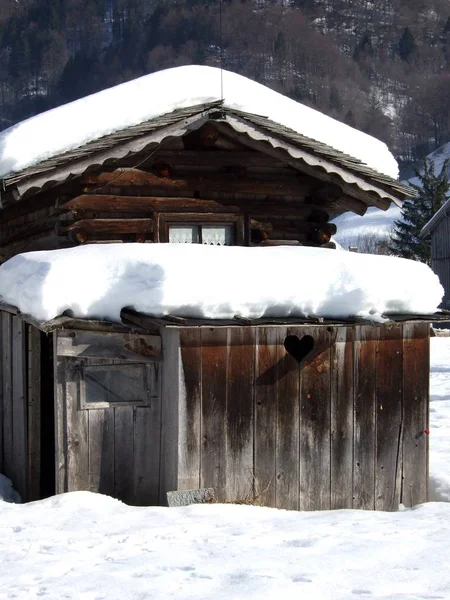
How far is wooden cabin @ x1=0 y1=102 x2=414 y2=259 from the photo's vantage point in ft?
32.0

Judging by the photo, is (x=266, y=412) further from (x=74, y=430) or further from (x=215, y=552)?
(x=215, y=552)

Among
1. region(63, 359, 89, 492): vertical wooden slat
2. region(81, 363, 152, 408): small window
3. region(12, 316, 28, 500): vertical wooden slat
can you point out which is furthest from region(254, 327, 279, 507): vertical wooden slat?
region(12, 316, 28, 500): vertical wooden slat

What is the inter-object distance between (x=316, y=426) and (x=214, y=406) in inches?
39.3

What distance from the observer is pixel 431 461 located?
10.1 m

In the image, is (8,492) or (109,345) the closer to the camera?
(109,345)

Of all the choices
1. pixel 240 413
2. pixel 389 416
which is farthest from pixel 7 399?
pixel 389 416

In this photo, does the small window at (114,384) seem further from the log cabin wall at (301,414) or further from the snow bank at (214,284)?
the snow bank at (214,284)

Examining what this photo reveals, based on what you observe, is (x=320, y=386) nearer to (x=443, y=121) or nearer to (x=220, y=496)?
(x=220, y=496)

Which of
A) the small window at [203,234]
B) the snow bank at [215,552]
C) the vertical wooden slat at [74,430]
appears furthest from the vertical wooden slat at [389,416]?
the small window at [203,234]

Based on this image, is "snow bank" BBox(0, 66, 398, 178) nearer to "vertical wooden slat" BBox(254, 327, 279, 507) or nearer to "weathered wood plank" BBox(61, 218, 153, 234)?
"weathered wood plank" BBox(61, 218, 153, 234)

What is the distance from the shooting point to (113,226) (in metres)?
10.4

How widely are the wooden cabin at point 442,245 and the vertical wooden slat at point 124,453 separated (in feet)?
83.7

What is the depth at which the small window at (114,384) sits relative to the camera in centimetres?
791

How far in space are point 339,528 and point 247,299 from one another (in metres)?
1.98
